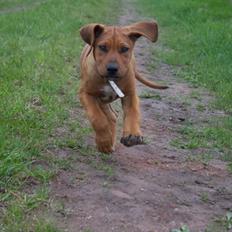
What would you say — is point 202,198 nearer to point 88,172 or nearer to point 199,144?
point 88,172

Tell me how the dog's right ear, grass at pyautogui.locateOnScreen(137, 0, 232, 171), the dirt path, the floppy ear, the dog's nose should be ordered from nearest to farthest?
the dirt path < the dog's nose < the dog's right ear < the floppy ear < grass at pyautogui.locateOnScreen(137, 0, 232, 171)

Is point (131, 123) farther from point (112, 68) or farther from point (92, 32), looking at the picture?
point (92, 32)

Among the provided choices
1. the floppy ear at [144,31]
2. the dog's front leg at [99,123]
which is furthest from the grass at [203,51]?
the floppy ear at [144,31]

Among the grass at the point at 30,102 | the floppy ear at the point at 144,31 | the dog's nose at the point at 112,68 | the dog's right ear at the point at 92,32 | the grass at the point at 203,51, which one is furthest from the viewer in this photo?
the grass at the point at 203,51

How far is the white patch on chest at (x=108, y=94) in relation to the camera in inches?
192

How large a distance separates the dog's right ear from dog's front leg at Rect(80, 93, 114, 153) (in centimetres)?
44

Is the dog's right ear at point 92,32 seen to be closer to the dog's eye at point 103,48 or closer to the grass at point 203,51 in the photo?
the dog's eye at point 103,48

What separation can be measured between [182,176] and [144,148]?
719 millimetres

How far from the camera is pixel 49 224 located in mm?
3521

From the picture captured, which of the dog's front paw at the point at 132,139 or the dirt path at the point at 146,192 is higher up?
the dog's front paw at the point at 132,139

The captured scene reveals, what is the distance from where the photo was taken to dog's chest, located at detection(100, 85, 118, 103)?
4871 mm

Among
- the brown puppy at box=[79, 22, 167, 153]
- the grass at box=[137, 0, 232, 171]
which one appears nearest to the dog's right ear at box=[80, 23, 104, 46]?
the brown puppy at box=[79, 22, 167, 153]

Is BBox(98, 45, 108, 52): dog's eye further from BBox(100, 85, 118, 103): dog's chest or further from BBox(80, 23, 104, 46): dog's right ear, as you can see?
BBox(100, 85, 118, 103): dog's chest

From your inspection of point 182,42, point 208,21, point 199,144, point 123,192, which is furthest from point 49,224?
point 208,21
